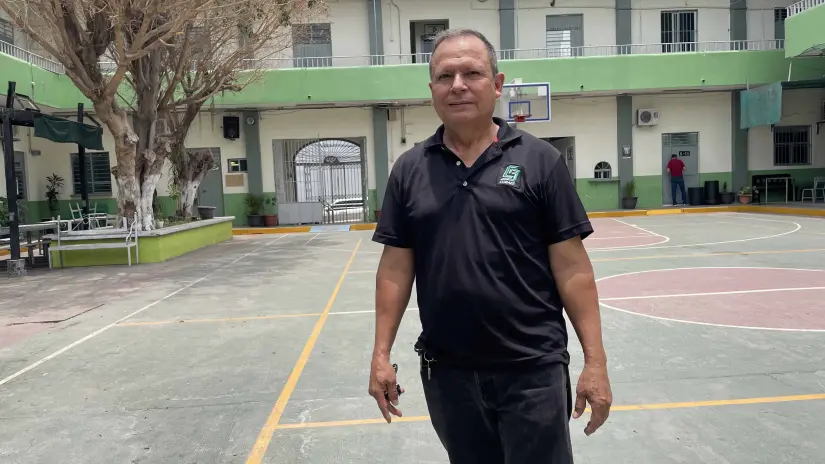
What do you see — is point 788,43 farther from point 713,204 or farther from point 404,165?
point 404,165

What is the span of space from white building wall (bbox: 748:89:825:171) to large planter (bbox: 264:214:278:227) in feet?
58.3

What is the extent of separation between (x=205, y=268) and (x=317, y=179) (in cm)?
1223

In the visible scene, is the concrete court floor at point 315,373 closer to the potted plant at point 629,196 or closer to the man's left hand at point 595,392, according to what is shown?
the man's left hand at point 595,392

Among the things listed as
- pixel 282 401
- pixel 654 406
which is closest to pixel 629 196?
pixel 654 406

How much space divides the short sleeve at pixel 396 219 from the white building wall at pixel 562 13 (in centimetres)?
2199

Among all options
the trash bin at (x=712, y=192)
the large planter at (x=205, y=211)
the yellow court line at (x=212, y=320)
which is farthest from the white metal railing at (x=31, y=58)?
the trash bin at (x=712, y=192)

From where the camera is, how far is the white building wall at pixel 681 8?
22.8 m

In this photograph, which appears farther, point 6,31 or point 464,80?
point 6,31

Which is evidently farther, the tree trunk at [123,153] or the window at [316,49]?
the window at [316,49]

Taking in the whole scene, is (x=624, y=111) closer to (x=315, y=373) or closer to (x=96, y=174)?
(x=96, y=174)

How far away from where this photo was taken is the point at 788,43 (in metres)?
19.6

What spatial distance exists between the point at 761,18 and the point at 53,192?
2679cm

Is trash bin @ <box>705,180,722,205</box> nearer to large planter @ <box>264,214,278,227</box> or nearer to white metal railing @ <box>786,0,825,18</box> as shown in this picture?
white metal railing @ <box>786,0,825,18</box>

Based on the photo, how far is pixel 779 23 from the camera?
22906 mm
